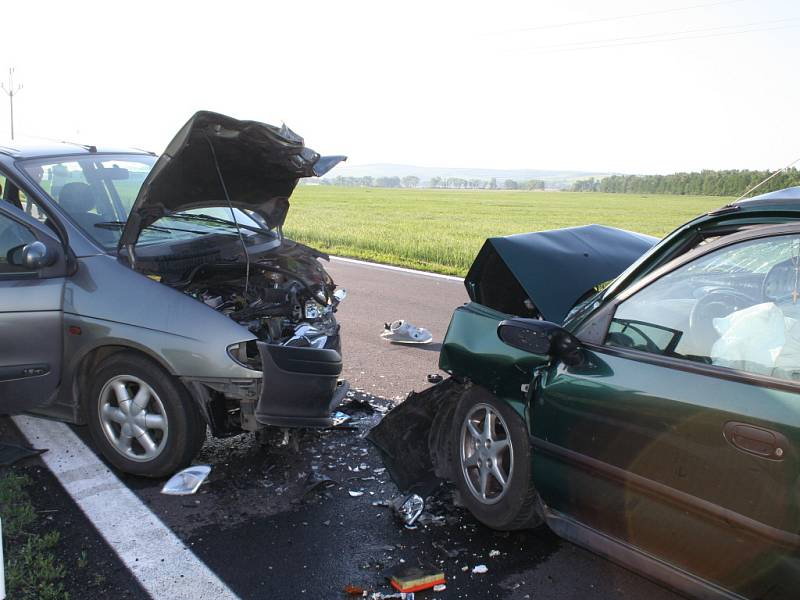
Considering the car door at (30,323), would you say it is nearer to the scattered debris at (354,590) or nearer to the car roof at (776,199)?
the scattered debris at (354,590)

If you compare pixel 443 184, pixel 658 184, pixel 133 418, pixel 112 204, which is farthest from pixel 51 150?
pixel 443 184

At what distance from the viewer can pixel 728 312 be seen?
2.72 m

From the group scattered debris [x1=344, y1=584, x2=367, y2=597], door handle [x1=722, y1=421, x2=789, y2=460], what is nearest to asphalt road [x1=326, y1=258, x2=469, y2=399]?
scattered debris [x1=344, y1=584, x2=367, y2=597]

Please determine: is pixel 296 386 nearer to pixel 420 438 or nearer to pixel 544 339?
pixel 420 438

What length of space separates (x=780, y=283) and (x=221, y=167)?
342 cm

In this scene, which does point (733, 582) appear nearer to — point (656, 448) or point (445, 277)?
point (656, 448)

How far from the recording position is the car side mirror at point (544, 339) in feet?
9.86

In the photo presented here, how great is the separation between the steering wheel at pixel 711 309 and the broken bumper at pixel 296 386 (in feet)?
7.13

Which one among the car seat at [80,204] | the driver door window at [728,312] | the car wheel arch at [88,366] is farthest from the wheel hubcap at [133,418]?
the driver door window at [728,312]

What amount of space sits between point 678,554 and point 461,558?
3.78ft

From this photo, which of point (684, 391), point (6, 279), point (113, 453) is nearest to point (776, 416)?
point (684, 391)

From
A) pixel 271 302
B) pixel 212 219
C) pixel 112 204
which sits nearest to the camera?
pixel 271 302

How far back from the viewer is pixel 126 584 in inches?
127

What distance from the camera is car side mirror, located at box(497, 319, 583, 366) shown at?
300cm
